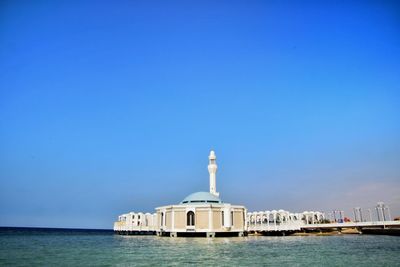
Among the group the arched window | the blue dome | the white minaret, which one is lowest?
the arched window

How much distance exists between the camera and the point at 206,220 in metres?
65.9

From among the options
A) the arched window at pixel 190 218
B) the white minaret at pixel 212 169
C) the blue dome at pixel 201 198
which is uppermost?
the white minaret at pixel 212 169

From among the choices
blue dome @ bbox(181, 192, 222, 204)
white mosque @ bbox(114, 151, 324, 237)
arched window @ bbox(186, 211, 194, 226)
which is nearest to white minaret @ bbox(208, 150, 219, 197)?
white mosque @ bbox(114, 151, 324, 237)

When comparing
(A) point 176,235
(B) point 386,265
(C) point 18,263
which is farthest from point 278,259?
(A) point 176,235

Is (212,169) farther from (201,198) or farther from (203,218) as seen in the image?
(203,218)

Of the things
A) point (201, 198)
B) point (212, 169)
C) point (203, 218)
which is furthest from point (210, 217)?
point (212, 169)

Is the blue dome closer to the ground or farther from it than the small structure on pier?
farther from it

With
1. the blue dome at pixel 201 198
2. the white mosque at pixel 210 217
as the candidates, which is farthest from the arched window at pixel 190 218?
the blue dome at pixel 201 198

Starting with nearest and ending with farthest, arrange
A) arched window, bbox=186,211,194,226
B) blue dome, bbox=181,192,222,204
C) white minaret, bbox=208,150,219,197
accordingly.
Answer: arched window, bbox=186,211,194,226 < blue dome, bbox=181,192,222,204 < white minaret, bbox=208,150,219,197

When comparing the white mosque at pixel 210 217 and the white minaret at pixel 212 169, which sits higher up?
the white minaret at pixel 212 169

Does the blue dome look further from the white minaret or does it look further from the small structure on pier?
the white minaret

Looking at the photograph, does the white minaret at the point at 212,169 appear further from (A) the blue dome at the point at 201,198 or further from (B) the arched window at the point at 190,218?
(B) the arched window at the point at 190,218

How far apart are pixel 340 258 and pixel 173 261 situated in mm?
14193

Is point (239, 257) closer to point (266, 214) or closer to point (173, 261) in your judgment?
point (173, 261)
